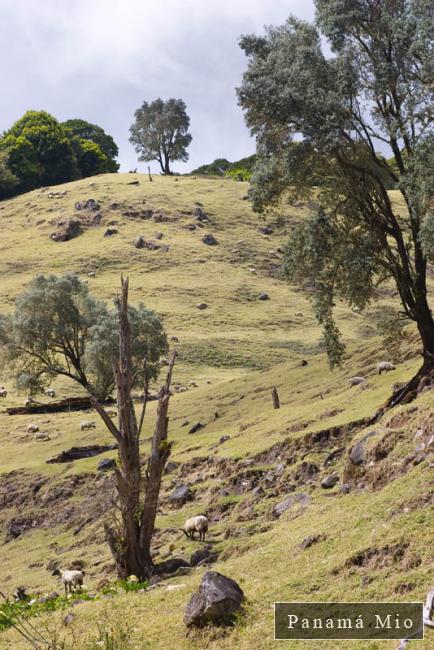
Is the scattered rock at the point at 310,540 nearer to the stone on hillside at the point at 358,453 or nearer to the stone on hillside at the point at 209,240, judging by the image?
the stone on hillside at the point at 358,453

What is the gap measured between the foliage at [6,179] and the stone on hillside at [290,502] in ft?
Answer: 402

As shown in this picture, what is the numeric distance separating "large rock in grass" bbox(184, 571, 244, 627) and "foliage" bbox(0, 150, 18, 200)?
426 ft

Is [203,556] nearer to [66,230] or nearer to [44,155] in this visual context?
[66,230]

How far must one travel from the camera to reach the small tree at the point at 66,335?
53.4 m

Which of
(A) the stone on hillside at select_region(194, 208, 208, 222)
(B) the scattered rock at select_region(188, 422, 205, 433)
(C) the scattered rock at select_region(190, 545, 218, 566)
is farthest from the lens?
(A) the stone on hillside at select_region(194, 208, 208, 222)

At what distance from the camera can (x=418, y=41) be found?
67.7ft

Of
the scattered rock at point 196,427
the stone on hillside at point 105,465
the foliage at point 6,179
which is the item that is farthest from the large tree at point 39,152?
the stone on hillside at point 105,465

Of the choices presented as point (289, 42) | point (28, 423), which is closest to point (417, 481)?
point (289, 42)

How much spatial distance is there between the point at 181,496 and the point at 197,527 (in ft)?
18.7

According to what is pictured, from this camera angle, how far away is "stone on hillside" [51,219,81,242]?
10806 centimetres

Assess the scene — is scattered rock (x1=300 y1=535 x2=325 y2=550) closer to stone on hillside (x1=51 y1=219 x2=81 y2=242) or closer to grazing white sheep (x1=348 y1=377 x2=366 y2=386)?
grazing white sheep (x1=348 y1=377 x2=366 y2=386)

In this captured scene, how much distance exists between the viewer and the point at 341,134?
23203 millimetres

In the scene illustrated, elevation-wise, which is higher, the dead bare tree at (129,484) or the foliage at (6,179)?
the foliage at (6,179)

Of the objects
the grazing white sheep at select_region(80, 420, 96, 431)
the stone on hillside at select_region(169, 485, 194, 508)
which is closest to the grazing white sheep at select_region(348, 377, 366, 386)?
the stone on hillside at select_region(169, 485, 194, 508)
